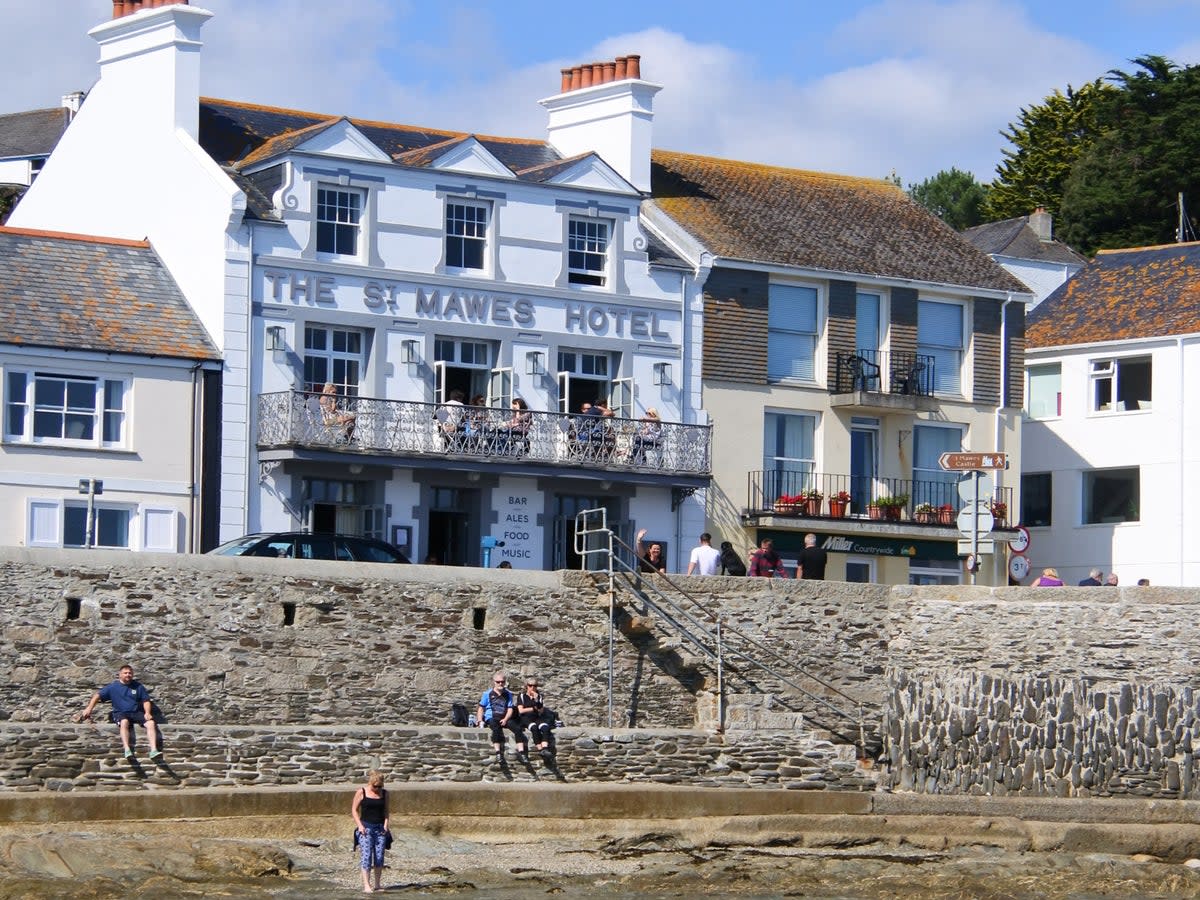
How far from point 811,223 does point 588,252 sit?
215 inches

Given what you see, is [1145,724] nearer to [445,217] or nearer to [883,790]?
[883,790]

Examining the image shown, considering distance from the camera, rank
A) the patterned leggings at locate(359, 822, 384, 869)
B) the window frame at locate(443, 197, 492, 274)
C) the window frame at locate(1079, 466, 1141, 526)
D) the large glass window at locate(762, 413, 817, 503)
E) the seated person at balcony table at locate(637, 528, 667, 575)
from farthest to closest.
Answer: the window frame at locate(1079, 466, 1141, 526) → the large glass window at locate(762, 413, 817, 503) → the window frame at locate(443, 197, 492, 274) → the seated person at balcony table at locate(637, 528, 667, 575) → the patterned leggings at locate(359, 822, 384, 869)

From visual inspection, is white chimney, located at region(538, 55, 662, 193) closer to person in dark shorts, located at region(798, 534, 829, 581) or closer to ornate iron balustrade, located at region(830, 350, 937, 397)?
ornate iron balustrade, located at region(830, 350, 937, 397)

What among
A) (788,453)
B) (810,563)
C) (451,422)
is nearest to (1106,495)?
(788,453)

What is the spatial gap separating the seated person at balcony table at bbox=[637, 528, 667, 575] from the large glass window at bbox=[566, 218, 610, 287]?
3.99 metres

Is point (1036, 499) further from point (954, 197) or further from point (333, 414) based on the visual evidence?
point (954, 197)

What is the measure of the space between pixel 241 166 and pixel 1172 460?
17412 millimetres

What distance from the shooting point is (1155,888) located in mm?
27219

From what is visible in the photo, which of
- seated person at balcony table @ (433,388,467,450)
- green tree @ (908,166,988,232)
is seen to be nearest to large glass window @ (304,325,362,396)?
seated person at balcony table @ (433,388,467,450)

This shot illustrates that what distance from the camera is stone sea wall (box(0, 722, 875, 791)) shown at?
1029 inches

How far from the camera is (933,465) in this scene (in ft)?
136

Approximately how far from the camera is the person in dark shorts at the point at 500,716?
28.7 m

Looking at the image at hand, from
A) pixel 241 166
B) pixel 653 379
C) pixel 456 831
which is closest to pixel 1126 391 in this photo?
pixel 653 379

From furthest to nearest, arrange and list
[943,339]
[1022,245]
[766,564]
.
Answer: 1. [1022,245]
2. [943,339]
3. [766,564]
